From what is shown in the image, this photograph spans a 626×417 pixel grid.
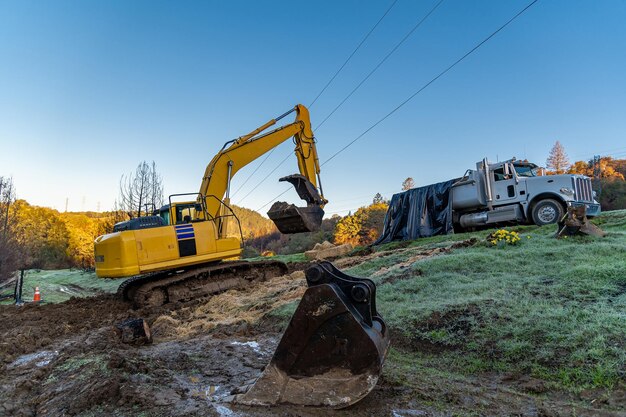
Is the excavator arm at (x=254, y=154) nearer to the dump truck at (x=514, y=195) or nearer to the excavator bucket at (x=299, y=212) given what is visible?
the excavator bucket at (x=299, y=212)

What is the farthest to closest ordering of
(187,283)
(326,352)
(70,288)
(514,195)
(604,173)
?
1. (604,173)
2. (70,288)
3. (514,195)
4. (187,283)
5. (326,352)

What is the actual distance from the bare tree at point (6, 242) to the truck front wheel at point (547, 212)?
2328cm

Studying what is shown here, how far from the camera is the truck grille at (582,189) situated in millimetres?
13664

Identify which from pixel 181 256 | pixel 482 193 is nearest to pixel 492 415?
pixel 181 256

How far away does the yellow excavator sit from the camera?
9.24ft

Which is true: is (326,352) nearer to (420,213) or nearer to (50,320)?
(50,320)

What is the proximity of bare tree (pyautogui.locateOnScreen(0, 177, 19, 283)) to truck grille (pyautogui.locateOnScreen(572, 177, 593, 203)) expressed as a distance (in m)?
24.5

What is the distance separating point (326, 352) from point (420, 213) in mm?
15262

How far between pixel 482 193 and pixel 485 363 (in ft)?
43.3

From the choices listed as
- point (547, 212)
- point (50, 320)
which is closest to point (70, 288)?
point (50, 320)

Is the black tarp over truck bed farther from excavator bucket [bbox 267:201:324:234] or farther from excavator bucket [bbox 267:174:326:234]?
excavator bucket [bbox 267:201:324:234]

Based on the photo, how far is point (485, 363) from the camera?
3602 mm

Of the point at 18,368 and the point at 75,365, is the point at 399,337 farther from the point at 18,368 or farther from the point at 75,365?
the point at 18,368

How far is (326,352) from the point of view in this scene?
287 cm
